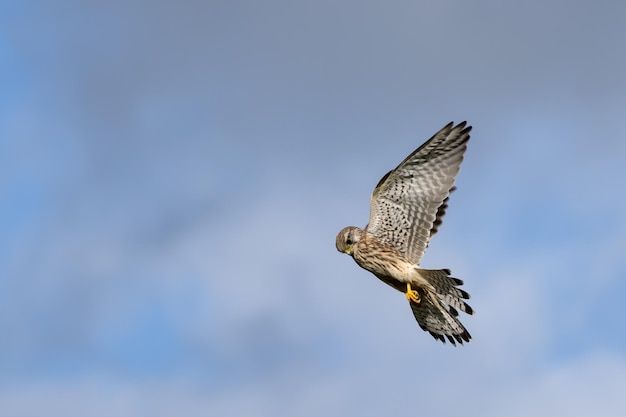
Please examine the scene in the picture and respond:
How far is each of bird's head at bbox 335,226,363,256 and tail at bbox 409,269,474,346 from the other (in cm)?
147

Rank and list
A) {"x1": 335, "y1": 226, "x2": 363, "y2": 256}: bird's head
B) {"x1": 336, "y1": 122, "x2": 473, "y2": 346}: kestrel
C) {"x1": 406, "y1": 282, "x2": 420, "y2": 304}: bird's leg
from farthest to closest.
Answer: {"x1": 335, "y1": 226, "x2": 363, "y2": 256}: bird's head → {"x1": 406, "y1": 282, "x2": 420, "y2": 304}: bird's leg → {"x1": 336, "y1": 122, "x2": 473, "y2": 346}: kestrel

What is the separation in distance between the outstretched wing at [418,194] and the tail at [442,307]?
0.86 meters

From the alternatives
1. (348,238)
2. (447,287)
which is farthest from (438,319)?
(348,238)

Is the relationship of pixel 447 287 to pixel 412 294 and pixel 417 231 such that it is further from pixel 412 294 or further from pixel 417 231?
pixel 417 231

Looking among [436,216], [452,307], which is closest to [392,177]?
[436,216]

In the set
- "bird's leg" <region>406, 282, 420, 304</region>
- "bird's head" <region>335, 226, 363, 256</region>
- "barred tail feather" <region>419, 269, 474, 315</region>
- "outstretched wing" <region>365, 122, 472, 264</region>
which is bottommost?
"barred tail feather" <region>419, 269, 474, 315</region>

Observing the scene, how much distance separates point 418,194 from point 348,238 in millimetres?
1549

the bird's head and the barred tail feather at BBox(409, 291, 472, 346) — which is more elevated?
the bird's head

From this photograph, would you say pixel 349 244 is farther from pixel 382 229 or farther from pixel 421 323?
pixel 421 323

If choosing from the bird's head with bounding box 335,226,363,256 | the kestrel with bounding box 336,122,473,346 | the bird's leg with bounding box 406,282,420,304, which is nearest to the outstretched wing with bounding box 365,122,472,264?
the kestrel with bounding box 336,122,473,346

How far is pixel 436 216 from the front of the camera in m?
18.8

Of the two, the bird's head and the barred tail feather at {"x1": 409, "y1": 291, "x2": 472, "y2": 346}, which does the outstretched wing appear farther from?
the barred tail feather at {"x1": 409, "y1": 291, "x2": 472, "y2": 346}

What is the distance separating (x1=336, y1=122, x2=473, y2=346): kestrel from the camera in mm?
18094

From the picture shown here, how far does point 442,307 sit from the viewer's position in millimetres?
18219
